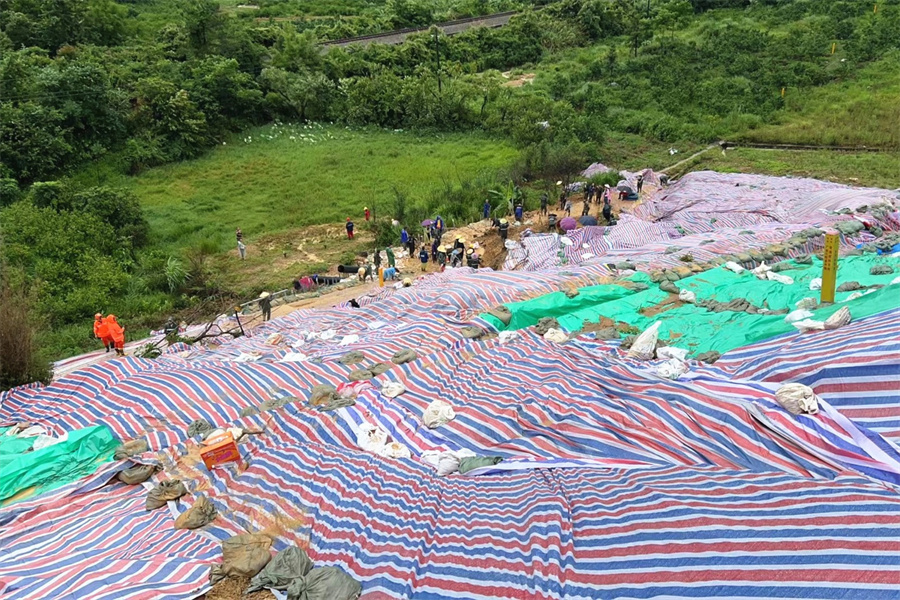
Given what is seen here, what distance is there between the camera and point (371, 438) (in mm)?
6195

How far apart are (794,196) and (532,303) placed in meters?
10.1

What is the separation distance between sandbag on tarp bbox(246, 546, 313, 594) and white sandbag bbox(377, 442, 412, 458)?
1.51 m

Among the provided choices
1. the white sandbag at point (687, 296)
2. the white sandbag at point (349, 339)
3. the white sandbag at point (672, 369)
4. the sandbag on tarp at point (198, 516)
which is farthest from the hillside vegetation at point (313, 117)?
the white sandbag at point (672, 369)

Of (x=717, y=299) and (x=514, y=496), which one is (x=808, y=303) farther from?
(x=514, y=496)

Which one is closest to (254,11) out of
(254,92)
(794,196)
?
(254,92)

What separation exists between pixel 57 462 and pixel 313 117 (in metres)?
25.9

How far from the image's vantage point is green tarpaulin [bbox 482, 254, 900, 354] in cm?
679

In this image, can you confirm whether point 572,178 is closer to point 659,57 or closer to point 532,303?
point 532,303

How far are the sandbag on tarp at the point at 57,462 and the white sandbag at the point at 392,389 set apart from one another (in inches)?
114

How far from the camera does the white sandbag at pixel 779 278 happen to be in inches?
334

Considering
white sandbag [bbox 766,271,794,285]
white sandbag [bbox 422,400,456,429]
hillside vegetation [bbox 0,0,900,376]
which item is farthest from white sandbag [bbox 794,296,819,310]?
hillside vegetation [bbox 0,0,900,376]

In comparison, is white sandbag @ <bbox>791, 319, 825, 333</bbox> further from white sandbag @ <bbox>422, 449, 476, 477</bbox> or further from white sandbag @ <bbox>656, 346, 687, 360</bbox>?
white sandbag @ <bbox>422, 449, 476, 477</bbox>

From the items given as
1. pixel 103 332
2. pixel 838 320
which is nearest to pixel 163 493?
pixel 103 332

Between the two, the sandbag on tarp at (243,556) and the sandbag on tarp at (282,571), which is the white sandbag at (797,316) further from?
the sandbag on tarp at (243,556)
